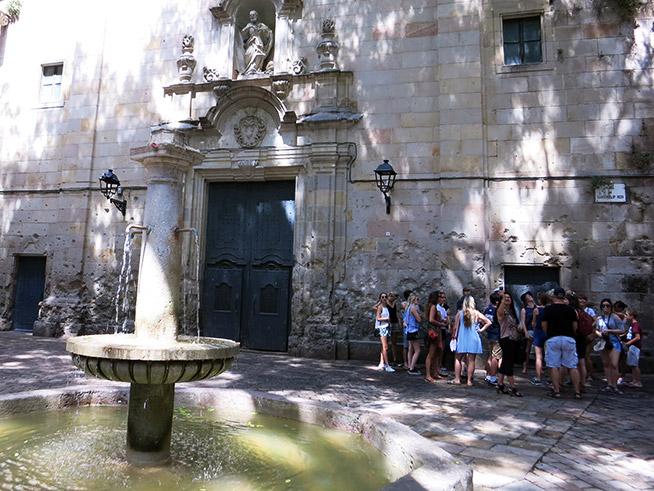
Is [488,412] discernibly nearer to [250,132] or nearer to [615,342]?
[615,342]

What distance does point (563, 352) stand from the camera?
6066 mm

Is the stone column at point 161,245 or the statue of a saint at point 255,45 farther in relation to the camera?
the statue of a saint at point 255,45

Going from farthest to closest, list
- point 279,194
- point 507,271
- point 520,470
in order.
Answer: point 279,194 → point 507,271 → point 520,470

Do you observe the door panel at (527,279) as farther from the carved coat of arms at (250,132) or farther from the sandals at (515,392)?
the carved coat of arms at (250,132)

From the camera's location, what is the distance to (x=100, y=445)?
345 centimetres

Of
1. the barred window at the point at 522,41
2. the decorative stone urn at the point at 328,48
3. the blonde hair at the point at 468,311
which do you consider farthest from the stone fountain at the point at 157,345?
the barred window at the point at 522,41

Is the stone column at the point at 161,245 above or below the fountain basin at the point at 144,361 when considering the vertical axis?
above

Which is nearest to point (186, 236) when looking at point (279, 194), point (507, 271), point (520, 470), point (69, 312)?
point (279, 194)

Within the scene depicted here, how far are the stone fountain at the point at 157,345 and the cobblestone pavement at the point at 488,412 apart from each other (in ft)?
4.97

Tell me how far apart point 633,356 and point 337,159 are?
6.42 metres

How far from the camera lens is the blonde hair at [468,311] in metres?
6.70

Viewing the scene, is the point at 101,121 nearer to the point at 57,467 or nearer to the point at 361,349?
the point at 361,349

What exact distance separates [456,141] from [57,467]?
8.42m

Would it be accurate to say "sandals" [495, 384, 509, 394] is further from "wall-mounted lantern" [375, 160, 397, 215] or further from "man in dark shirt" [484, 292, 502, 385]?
"wall-mounted lantern" [375, 160, 397, 215]
